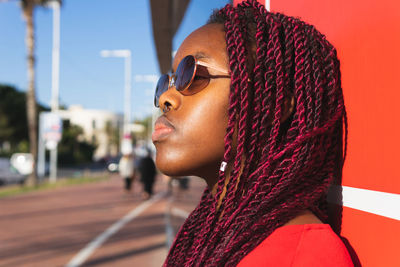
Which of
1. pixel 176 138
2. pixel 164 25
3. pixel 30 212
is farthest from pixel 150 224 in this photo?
pixel 176 138

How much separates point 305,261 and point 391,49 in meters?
0.50

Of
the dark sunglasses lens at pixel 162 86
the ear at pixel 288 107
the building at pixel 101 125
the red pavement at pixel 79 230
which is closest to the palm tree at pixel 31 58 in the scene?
the red pavement at pixel 79 230

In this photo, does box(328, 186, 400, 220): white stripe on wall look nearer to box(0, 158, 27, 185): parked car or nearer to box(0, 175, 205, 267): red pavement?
box(0, 175, 205, 267): red pavement

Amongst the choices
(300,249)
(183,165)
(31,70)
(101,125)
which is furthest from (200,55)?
(101,125)

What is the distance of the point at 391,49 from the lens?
886 millimetres

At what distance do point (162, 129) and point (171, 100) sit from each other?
3.7 inches

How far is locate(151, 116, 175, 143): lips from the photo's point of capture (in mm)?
1224

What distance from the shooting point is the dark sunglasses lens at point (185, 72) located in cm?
120

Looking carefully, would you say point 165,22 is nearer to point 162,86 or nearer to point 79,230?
point 162,86

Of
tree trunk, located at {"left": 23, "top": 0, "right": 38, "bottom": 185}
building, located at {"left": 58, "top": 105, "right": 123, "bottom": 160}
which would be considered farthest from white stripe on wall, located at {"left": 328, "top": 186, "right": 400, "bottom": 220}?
building, located at {"left": 58, "top": 105, "right": 123, "bottom": 160}

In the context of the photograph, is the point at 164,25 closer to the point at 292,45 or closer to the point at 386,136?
the point at 292,45

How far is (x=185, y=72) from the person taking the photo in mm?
1220

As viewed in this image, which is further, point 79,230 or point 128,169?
point 128,169

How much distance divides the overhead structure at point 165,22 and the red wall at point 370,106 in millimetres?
3311
